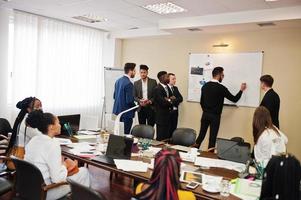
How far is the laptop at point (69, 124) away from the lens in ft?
12.3

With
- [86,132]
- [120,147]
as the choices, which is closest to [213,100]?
[86,132]

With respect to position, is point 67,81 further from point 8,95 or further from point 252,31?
point 252,31

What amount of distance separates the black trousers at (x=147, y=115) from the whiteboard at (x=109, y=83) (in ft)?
3.63

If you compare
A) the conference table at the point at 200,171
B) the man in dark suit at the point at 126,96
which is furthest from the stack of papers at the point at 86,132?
the man in dark suit at the point at 126,96

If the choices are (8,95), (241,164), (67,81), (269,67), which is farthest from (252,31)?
(8,95)

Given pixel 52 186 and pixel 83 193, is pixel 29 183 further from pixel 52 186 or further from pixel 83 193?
pixel 83 193

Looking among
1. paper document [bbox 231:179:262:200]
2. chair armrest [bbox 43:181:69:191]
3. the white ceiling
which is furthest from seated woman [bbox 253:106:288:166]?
the white ceiling

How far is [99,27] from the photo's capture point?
266 inches

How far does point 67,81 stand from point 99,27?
58.8 inches

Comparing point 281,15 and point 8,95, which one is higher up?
point 281,15

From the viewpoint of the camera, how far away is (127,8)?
4816 millimetres

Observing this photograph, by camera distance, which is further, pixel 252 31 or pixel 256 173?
pixel 252 31

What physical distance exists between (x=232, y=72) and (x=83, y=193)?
440cm

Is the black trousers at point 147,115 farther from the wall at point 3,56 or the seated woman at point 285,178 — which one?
the seated woman at point 285,178
